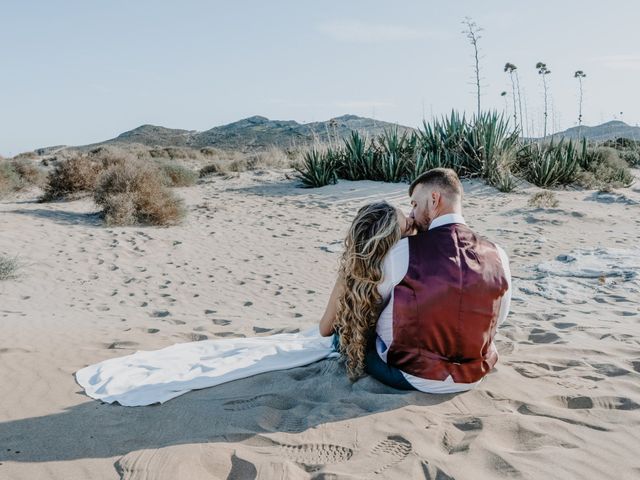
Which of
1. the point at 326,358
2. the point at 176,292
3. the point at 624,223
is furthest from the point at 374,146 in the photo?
the point at 326,358

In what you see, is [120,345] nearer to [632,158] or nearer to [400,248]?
[400,248]

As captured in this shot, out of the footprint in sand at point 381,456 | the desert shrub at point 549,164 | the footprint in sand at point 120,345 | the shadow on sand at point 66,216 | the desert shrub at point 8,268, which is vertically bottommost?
the footprint in sand at point 120,345

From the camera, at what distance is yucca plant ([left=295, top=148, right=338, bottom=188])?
1509cm

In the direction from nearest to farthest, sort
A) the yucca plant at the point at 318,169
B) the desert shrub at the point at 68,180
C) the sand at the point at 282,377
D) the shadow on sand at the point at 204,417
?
the sand at the point at 282,377 < the shadow on sand at the point at 204,417 < the desert shrub at the point at 68,180 < the yucca plant at the point at 318,169

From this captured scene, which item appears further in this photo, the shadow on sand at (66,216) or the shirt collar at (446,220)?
the shadow on sand at (66,216)

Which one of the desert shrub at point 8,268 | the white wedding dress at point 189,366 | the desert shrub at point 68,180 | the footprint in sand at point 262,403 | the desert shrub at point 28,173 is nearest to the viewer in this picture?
the footprint in sand at point 262,403

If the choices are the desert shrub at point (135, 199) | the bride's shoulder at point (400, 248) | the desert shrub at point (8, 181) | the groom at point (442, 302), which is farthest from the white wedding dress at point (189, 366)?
the desert shrub at point (8, 181)

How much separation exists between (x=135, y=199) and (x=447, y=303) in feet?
28.6

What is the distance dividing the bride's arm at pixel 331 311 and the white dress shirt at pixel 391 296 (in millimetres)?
277

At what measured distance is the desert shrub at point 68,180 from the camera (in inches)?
531

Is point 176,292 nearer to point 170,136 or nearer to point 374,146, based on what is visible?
point 374,146

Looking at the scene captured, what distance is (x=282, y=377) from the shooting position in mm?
4102

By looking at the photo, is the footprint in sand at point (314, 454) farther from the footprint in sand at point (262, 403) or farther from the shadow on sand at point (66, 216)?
the shadow on sand at point (66, 216)

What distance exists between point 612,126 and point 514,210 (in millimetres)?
45705
